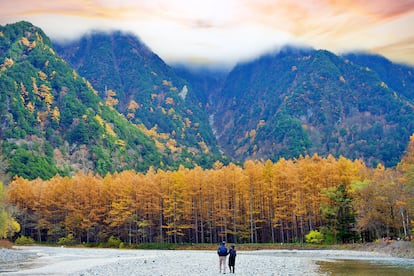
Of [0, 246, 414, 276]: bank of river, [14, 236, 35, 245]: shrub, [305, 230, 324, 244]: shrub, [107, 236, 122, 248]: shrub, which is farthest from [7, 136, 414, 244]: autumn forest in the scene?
[0, 246, 414, 276]: bank of river

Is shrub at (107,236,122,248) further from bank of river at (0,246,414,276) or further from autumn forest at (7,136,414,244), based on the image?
bank of river at (0,246,414,276)

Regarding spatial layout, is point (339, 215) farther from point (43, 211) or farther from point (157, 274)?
point (43, 211)

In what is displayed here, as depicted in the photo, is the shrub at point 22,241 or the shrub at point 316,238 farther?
the shrub at point 22,241

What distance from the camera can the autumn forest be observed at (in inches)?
3091

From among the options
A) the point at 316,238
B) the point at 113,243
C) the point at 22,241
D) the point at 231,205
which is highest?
the point at 231,205

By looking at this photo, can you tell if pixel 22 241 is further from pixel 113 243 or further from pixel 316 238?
pixel 316 238

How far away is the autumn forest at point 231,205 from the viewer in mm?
78500

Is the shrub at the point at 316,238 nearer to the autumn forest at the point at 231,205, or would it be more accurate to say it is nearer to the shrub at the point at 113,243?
the autumn forest at the point at 231,205

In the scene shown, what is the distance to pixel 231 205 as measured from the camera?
340 feet

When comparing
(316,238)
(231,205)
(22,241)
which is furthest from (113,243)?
(316,238)

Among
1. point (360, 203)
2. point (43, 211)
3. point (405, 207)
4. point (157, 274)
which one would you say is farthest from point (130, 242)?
point (157, 274)

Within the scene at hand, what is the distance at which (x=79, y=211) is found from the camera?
116750 mm

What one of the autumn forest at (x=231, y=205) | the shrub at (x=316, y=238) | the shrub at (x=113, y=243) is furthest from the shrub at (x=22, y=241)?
the shrub at (x=316, y=238)

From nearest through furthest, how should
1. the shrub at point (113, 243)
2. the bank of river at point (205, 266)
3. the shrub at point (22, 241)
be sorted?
the bank of river at point (205, 266)
the shrub at point (113, 243)
the shrub at point (22, 241)
